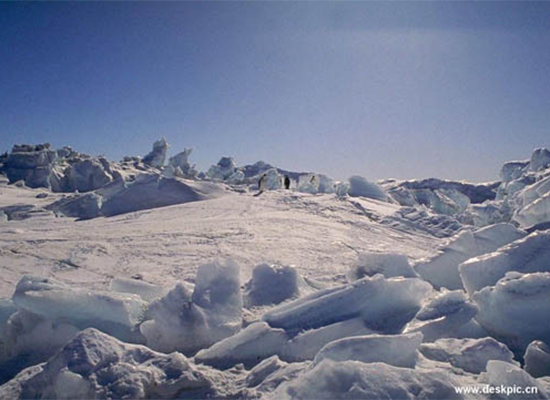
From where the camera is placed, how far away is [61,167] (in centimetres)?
2334

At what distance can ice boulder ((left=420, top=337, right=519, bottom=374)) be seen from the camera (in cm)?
214

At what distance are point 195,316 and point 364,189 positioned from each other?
10726 millimetres

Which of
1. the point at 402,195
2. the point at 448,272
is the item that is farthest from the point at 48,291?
the point at 402,195

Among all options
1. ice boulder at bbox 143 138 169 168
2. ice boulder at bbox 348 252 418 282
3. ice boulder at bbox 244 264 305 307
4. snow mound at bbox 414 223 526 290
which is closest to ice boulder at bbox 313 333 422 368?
ice boulder at bbox 244 264 305 307

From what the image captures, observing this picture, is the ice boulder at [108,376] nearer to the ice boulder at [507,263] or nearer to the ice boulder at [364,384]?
the ice boulder at [364,384]

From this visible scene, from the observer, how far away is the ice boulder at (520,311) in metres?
2.46

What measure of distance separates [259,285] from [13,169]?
83.3ft

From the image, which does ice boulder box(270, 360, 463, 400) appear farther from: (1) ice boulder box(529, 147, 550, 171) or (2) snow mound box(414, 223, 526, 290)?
(1) ice boulder box(529, 147, 550, 171)

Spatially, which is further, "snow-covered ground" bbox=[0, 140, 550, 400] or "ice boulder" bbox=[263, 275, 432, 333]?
"ice boulder" bbox=[263, 275, 432, 333]

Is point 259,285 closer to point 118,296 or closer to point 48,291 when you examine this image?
point 118,296

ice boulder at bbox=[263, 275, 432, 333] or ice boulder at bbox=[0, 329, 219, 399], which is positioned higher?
ice boulder at bbox=[263, 275, 432, 333]

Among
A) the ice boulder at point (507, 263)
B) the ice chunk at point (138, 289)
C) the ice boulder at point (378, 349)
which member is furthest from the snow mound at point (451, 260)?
the ice chunk at point (138, 289)

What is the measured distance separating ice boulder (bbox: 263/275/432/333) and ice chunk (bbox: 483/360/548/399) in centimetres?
63

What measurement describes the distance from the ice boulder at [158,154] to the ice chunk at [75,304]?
2884cm
